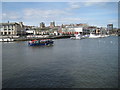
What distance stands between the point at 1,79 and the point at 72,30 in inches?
4526

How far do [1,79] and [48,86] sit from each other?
4380 millimetres

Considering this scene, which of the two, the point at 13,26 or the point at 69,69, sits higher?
the point at 13,26

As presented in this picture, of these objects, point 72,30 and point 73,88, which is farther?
point 72,30

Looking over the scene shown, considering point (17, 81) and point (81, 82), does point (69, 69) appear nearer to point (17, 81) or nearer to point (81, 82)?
point (81, 82)

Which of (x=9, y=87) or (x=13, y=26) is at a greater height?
(x=13, y=26)

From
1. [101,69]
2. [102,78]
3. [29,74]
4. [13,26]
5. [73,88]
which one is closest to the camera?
[73,88]

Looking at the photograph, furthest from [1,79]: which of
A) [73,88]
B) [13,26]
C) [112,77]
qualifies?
[13,26]

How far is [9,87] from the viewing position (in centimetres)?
1070

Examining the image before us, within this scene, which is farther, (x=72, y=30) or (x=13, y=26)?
(x=72, y=30)

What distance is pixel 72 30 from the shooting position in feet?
412

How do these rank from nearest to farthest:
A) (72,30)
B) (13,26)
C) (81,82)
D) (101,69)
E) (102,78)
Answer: (81,82), (102,78), (101,69), (13,26), (72,30)

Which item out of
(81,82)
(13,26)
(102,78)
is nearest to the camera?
(81,82)

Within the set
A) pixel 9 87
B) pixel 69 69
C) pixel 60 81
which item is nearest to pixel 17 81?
pixel 9 87

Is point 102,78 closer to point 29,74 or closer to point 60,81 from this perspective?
point 60,81
